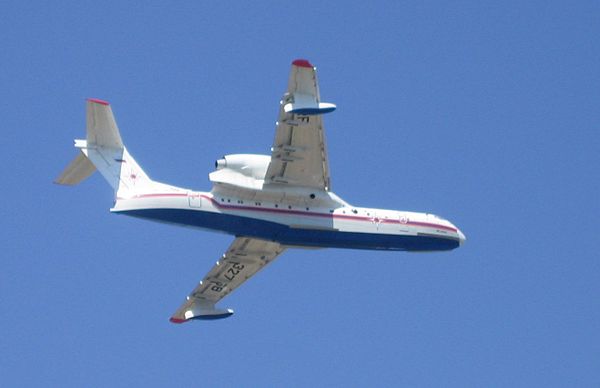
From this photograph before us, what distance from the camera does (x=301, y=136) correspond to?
4738cm

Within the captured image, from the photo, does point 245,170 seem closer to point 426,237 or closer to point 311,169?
point 311,169

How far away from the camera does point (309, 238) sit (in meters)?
50.1

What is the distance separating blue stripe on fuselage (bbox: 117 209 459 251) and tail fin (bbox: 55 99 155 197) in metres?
1.24

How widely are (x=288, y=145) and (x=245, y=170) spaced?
1887 mm

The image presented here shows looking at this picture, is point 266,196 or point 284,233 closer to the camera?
point 266,196

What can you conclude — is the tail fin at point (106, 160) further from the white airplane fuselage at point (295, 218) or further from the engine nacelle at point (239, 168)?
the engine nacelle at point (239, 168)

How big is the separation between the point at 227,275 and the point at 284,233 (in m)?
5.30

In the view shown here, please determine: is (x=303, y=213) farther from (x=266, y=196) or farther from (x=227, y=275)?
(x=227, y=275)

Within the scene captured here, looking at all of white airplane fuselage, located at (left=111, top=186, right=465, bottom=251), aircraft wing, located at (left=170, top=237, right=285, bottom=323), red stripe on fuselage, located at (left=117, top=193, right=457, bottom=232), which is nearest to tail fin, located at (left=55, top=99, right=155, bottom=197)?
white airplane fuselage, located at (left=111, top=186, right=465, bottom=251)

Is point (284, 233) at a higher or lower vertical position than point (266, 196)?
lower

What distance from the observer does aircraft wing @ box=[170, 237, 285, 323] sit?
5256 centimetres

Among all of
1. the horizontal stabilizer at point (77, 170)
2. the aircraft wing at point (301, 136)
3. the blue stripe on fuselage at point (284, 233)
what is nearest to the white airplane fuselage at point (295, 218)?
the blue stripe on fuselage at point (284, 233)

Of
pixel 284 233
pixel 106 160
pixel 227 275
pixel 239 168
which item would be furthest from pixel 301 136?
pixel 227 275

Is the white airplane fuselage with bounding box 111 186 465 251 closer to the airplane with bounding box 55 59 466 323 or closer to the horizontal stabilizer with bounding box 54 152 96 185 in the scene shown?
the airplane with bounding box 55 59 466 323
